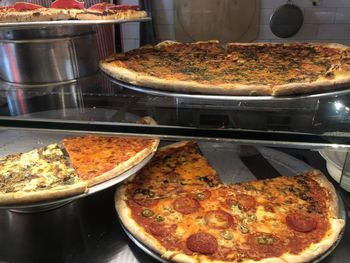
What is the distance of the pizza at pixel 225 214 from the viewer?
1287 mm

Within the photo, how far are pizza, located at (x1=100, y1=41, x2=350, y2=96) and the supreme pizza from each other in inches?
15.9

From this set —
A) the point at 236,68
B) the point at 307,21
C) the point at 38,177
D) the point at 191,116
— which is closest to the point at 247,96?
the point at 191,116

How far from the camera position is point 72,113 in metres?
1.18

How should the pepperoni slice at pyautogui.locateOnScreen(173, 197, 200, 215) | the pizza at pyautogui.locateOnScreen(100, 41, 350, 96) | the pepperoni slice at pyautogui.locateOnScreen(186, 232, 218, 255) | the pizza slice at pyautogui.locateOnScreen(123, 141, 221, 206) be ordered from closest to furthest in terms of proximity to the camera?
the pizza at pyautogui.locateOnScreen(100, 41, 350, 96), the pepperoni slice at pyautogui.locateOnScreen(186, 232, 218, 255), the pepperoni slice at pyautogui.locateOnScreen(173, 197, 200, 215), the pizza slice at pyautogui.locateOnScreen(123, 141, 221, 206)

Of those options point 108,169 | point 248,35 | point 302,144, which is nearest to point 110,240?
point 108,169

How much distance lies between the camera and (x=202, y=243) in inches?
51.9

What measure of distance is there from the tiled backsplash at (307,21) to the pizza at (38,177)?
1.79 metres

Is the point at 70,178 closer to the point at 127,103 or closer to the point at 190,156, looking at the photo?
the point at 127,103

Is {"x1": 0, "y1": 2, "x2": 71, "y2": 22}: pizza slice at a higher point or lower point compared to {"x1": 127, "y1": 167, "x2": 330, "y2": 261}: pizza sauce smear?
higher

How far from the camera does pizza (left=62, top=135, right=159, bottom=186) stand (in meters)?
1.47

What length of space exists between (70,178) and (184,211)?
53 cm

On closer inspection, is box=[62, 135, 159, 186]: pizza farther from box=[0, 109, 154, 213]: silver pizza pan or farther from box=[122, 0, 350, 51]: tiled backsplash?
box=[122, 0, 350, 51]: tiled backsplash

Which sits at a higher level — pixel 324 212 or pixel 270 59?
pixel 270 59

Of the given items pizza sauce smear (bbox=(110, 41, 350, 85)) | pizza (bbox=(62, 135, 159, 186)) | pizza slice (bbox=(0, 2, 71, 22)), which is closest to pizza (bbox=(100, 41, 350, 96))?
pizza sauce smear (bbox=(110, 41, 350, 85))
